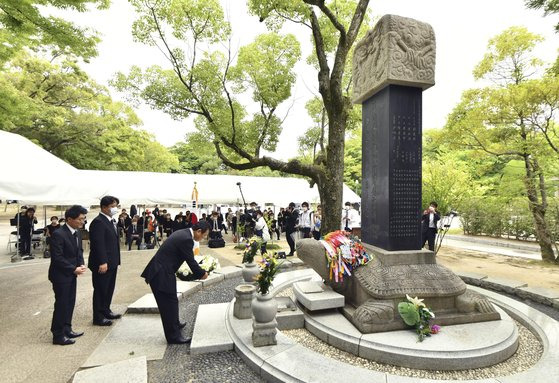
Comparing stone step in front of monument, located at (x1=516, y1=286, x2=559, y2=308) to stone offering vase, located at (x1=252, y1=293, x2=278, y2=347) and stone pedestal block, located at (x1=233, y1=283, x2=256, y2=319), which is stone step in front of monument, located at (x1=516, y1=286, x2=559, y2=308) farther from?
stone pedestal block, located at (x1=233, y1=283, x2=256, y2=319)

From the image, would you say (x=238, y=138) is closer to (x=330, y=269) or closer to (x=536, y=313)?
(x=330, y=269)

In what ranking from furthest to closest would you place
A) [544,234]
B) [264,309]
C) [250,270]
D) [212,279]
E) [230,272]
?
[544,234] → [230,272] → [212,279] → [250,270] → [264,309]

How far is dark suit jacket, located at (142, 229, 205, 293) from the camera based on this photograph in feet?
12.7

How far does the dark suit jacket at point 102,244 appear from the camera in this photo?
4594mm

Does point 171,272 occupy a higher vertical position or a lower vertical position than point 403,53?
lower

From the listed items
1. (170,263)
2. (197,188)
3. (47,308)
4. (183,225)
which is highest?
(197,188)

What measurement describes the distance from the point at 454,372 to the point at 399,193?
99.0 inches

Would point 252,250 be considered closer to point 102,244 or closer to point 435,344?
point 102,244

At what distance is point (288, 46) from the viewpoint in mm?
12617

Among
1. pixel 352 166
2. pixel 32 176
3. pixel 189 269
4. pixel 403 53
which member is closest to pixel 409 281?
pixel 403 53

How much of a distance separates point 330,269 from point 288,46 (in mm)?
11192

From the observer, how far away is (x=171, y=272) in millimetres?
3961

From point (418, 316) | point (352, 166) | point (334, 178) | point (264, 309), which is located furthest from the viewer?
point (352, 166)

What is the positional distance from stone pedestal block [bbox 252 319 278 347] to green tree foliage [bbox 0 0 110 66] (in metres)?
7.83
